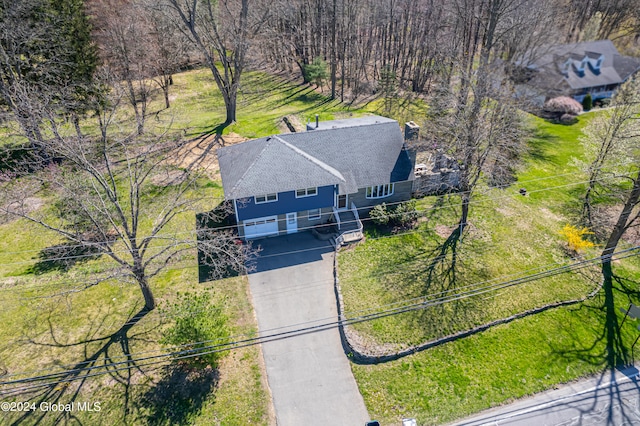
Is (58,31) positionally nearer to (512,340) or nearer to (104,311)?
(104,311)

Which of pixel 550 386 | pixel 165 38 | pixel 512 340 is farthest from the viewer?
pixel 165 38

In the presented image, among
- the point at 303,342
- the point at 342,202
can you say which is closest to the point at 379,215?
the point at 342,202

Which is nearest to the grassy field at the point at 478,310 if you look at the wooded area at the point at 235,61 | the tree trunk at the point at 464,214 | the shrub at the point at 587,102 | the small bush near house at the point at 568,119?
the tree trunk at the point at 464,214

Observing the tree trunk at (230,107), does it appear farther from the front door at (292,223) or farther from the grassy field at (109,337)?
the front door at (292,223)

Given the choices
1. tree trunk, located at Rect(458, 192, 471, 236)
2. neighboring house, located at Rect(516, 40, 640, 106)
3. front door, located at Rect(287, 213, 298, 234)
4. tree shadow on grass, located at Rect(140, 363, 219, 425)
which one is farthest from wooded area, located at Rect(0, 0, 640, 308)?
front door, located at Rect(287, 213, 298, 234)

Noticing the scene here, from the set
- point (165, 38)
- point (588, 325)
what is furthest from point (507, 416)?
point (165, 38)

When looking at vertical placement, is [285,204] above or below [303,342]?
above

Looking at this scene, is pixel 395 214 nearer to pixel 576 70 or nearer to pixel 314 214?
pixel 314 214
